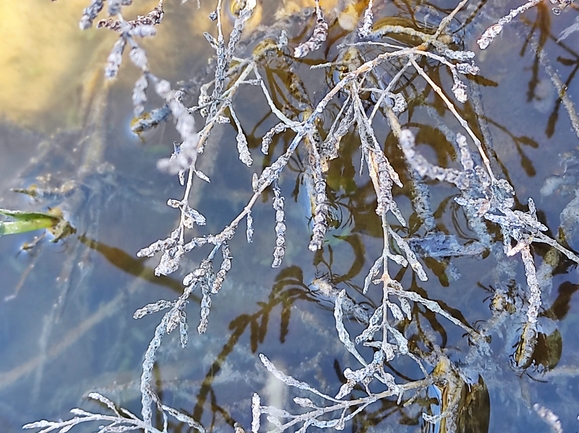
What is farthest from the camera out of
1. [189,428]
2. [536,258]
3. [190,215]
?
[189,428]

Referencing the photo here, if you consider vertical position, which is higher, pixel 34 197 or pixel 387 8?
pixel 387 8

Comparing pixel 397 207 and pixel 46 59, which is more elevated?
pixel 46 59

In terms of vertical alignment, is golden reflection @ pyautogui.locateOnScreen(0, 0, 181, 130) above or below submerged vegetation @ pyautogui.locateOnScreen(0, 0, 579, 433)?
above

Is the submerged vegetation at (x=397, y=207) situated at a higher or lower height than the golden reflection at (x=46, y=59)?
lower

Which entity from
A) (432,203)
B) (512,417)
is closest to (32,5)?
(432,203)

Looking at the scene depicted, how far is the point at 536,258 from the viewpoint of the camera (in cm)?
220

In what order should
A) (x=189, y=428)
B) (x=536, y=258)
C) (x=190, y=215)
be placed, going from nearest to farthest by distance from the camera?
1. (x=190, y=215)
2. (x=536, y=258)
3. (x=189, y=428)

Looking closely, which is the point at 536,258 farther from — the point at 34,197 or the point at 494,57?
the point at 34,197

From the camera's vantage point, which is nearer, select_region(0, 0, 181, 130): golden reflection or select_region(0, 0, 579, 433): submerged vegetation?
select_region(0, 0, 579, 433): submerged vegetation

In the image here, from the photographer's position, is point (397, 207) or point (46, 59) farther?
point (46, 59)

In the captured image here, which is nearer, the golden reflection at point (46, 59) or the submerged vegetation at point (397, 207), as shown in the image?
the submerged vegetation at point (397, 207)

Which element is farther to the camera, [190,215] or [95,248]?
[95,248]

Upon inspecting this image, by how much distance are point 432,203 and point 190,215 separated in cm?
119

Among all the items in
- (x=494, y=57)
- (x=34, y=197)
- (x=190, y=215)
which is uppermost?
(x=494, y=57)
